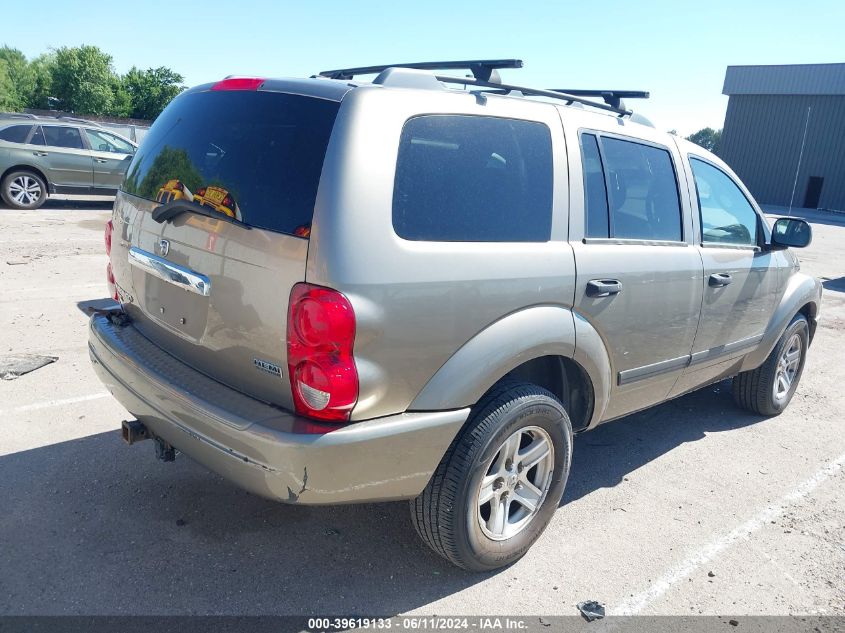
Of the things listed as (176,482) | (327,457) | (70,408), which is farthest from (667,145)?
(70,408)

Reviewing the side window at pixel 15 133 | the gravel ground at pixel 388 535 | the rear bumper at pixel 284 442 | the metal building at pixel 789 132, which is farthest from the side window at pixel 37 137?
A: the metal building at pixel 789 132

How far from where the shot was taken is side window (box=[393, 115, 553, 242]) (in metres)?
2.46

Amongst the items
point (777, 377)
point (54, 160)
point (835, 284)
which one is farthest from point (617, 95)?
point (54, 160)

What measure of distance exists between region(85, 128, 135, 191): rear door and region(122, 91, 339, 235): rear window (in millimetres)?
11783

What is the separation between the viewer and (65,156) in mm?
13070

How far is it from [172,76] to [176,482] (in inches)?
2793

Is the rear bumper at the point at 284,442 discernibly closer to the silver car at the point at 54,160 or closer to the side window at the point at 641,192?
the side window at the point at 641,192

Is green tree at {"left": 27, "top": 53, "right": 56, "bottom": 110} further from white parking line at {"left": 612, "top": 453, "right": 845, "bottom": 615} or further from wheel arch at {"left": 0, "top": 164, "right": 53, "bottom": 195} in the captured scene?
white parking line at {"left": 612, "top": 453, "right": 845, "bottom": 615}

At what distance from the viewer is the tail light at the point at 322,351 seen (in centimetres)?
224

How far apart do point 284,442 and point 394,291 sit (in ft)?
2.09

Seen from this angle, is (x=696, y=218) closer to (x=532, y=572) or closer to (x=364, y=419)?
(x=532, y=572)

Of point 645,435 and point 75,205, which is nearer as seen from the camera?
point 645,435

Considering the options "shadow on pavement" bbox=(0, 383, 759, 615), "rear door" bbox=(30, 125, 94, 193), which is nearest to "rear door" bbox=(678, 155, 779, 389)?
"shadow on pavement" bbox=(0, 383, 759, 615)

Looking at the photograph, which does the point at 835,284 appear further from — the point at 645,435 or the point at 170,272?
the point at 170,272
